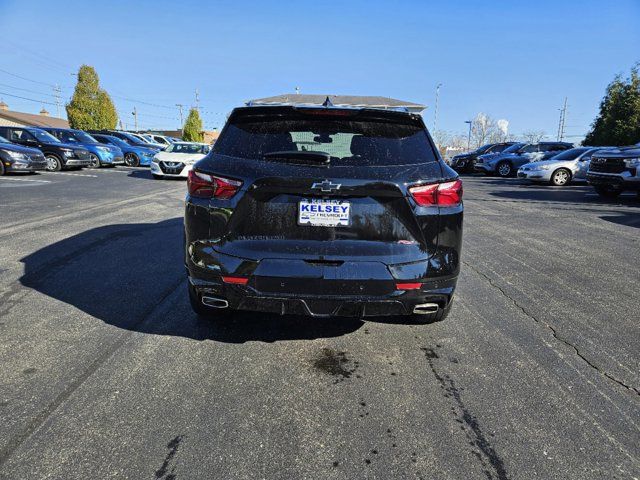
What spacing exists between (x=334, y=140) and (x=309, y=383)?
1568mm

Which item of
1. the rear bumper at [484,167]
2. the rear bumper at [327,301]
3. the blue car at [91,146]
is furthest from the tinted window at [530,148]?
the rear bumper at [327,301]

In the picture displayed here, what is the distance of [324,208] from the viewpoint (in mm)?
2613

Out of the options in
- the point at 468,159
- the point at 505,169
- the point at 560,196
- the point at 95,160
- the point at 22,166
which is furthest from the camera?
the point at 468,159

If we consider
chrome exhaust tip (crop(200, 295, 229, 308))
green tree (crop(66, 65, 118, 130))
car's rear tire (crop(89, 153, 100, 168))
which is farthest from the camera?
green tree (crop(66, 65, 118, 130))

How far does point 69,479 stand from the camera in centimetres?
189

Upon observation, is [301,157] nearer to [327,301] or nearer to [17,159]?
[327,301]

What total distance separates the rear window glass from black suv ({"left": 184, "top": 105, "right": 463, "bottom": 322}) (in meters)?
0.01

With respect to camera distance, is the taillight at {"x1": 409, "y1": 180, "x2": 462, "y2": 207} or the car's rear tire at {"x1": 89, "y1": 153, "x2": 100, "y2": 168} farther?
the car's rear tire at {"x1": 89, "y1": 153, "x2": 100, "y2": 168}

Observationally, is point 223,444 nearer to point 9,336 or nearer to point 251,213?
point 251,213

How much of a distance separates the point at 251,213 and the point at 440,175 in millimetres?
1229

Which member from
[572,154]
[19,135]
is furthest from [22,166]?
[572,154]

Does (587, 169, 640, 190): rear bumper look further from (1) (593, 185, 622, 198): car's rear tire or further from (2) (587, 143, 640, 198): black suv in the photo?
(1) (593, 185, 622, 198): car's rear tire

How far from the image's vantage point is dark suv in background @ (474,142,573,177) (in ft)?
72.6

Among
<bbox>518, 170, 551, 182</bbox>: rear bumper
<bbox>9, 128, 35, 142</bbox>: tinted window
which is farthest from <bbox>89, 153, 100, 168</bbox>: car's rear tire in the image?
<bbox>518, 170, 551, 182</bbox>: rear bumper
